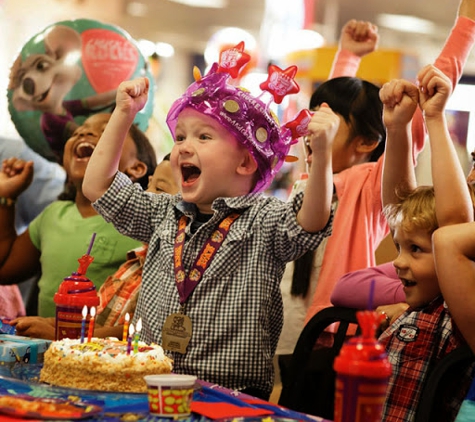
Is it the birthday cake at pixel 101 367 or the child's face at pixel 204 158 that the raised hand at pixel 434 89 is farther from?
the birthday cake at pixel 101 367

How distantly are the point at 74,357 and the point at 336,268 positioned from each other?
3.58ft

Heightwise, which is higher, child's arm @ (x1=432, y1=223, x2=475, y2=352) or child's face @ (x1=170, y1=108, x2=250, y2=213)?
child's face @ (x1=170, y1=108, x2=250, y2=213)

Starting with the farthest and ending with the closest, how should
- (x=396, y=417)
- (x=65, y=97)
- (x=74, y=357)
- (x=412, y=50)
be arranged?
(x=412, y=50) < (x=65, y=97) < (x=396, y=417) < (x=74, y=357)

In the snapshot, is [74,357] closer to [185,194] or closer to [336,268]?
[185,194]

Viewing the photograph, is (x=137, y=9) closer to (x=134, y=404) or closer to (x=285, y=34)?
(x=285, y=34)

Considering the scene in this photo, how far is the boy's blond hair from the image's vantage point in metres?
1.80

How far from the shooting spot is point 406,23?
9.05m

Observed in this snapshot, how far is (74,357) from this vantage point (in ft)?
5.04

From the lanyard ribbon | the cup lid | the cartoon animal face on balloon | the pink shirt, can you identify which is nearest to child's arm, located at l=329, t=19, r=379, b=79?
the pink shirt

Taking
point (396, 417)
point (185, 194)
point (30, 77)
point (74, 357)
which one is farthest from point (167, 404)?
point (30, 77)

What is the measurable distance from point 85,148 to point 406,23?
684 cm

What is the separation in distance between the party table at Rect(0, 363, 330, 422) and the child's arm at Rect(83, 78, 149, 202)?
0.61 metres

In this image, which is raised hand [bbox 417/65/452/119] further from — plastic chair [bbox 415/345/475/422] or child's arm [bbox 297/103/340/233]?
plastic chair [bbox 415/345/475/422]

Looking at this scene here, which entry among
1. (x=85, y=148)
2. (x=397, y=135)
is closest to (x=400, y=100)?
(x=397, y=135)
